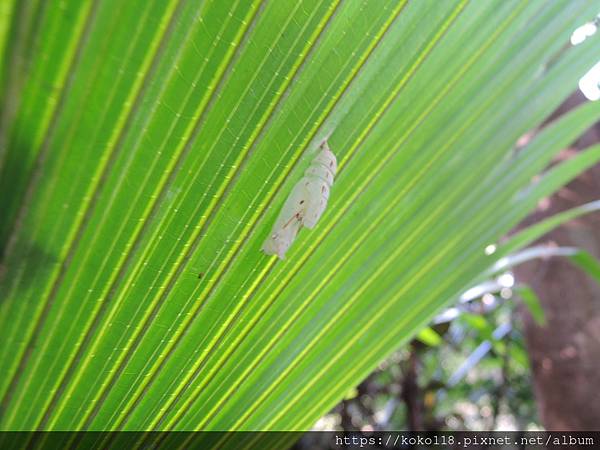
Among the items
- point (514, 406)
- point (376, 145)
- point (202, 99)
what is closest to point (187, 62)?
point (202, 99)

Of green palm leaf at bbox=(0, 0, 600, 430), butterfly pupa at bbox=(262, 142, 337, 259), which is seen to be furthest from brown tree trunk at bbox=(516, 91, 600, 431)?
butterfly pupa at bbox=(262, 142, 337, 259)

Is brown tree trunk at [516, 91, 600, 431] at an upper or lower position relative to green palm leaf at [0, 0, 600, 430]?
upper

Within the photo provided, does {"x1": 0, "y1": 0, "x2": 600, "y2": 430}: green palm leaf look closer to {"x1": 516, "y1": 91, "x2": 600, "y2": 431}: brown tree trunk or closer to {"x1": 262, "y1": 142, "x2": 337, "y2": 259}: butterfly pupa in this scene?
{"x1": 262, "y1": 142, "x2": 337, "y2": 259}: butterfly pupa

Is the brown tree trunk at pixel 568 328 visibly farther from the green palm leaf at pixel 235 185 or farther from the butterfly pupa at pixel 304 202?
the butterfly pupa at pixel 304 202

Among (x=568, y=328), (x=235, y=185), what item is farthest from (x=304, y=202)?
(x=568, y=328)

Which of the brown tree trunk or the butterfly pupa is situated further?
the brown tree trunk

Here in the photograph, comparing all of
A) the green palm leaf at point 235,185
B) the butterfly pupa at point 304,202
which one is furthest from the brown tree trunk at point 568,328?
the butterfly pupa at point 304,202
